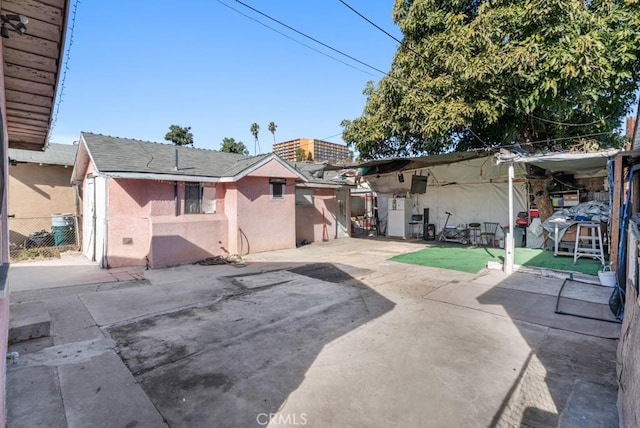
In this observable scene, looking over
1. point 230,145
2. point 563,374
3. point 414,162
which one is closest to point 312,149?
point 230,145

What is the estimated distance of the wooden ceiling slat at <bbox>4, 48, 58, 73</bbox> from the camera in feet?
11.3

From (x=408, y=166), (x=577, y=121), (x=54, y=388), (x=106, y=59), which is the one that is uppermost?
(x=106, y=59)

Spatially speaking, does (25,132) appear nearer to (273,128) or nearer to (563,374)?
(563,374)

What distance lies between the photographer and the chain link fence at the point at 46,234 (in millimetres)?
11273

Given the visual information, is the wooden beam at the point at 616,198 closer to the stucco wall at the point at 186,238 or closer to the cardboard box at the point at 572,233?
the cardboard box at the point at 572,233

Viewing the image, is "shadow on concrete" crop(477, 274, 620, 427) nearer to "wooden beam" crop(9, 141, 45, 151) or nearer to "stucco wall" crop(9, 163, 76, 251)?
"wooden beam" crop(9, 141, 45, 151)

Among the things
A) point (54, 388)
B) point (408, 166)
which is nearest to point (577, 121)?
point (408, 166)

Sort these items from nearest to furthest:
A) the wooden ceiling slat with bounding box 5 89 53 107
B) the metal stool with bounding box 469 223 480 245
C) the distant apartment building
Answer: the wooden ceiling slat with bounding box 5 89 53 107
the metal stool with bounding box 469 223 480 245
the distant apartment building

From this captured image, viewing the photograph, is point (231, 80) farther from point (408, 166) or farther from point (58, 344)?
point (58, 344)

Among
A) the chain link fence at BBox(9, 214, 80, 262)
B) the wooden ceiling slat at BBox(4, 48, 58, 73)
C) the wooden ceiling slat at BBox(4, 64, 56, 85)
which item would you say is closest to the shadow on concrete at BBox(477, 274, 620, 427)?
the wooden ceiling slat at BBox(4, 48, 58, 73)

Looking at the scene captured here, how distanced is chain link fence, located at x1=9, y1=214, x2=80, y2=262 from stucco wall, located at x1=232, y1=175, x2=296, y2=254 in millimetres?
5859

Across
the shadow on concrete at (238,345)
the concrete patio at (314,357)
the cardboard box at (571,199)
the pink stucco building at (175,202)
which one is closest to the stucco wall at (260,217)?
the pink stucco building at (175,202)

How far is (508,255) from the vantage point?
24.0ft

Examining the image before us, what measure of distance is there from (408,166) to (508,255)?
4875mm
